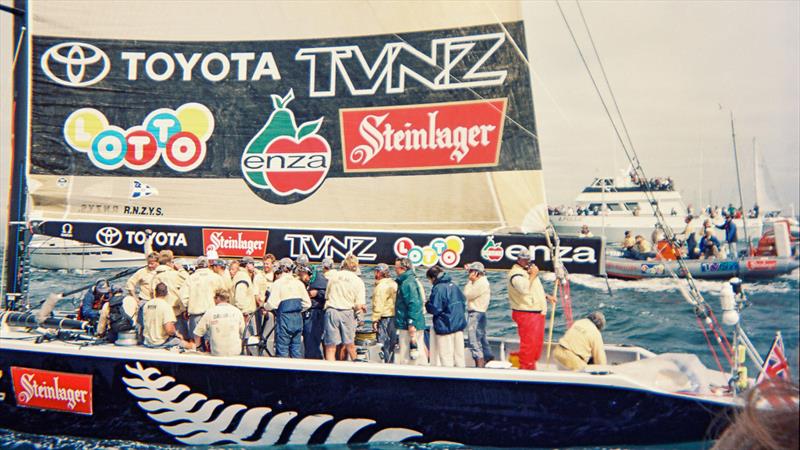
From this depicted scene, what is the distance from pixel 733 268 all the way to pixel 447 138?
431cm

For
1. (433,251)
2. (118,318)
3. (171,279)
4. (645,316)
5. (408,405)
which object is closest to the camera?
(408,405)

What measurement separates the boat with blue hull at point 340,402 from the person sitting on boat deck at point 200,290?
1008 mm

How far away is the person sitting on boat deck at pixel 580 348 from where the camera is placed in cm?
607

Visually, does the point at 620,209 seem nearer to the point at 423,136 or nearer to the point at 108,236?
the point at 423,136

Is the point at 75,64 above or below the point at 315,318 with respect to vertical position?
above

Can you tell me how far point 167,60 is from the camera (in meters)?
8.13

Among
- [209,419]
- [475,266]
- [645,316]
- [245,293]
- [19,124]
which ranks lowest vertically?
[209,419]

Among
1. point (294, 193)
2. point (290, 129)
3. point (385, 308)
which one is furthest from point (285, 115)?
point (385, 308)

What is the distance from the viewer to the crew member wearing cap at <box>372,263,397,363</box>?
745 cm

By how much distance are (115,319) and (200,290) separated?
37.2 inches

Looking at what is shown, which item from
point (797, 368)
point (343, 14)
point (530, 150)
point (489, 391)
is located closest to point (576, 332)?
point (489, 391)

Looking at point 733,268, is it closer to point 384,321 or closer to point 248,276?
point 384,321

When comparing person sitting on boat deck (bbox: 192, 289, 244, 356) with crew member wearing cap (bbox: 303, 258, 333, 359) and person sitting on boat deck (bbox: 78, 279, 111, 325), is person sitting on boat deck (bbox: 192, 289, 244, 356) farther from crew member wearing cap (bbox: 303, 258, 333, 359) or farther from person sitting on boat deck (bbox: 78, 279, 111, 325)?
person sitting on boat deck (bbox: 78, 279, 111, 325)

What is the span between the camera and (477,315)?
728 centimetres
